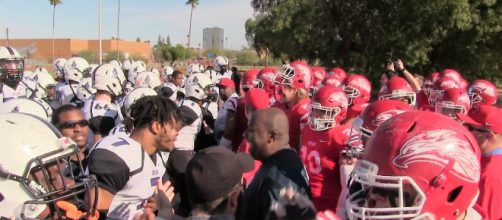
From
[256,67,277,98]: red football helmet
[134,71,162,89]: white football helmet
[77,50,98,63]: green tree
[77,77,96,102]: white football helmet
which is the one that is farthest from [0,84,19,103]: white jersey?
[77,50,98,63]: green tree

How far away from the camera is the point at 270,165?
3.30 meters

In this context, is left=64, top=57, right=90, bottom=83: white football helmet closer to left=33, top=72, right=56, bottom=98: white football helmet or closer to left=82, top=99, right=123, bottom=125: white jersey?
left=33, top=72, right=56, bottom=98: white football helmet

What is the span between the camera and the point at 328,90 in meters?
5.02

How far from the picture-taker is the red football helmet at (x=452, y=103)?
5.87 meters

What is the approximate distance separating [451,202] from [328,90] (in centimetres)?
310

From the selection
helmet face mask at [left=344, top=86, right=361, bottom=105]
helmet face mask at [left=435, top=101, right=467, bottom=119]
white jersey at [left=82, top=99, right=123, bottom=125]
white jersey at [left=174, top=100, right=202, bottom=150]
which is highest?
helmet face mask at [left=344, top=86, right=361, bottom=105]

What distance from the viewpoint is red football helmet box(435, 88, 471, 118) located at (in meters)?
5.87

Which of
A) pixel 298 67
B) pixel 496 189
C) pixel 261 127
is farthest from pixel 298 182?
pixel 298 67

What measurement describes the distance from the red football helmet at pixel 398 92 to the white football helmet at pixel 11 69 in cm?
507

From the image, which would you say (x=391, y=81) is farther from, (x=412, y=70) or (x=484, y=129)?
(x=412, y=70)

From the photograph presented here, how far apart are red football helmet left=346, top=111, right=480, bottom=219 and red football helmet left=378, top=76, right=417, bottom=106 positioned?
404 centimetres

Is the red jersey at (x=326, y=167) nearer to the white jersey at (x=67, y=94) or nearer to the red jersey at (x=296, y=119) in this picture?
the red jersey at (x=296, y=119)

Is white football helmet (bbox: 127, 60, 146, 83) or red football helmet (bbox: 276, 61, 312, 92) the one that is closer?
red football helmet (bbox: 276, 61, 312, 92)

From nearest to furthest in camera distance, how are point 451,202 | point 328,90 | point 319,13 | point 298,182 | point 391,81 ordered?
point 451,202 → point 298,182 → point 328,90 → point 391,81 → point 319,13
